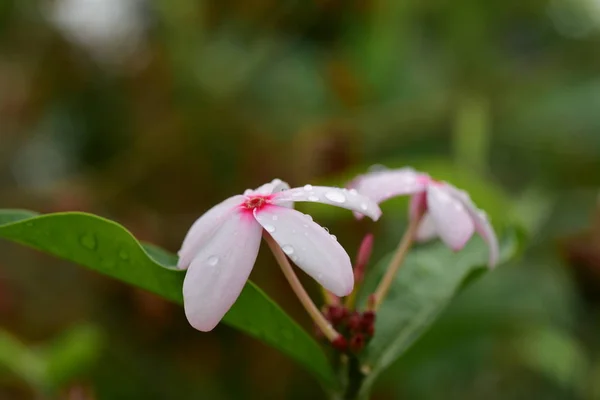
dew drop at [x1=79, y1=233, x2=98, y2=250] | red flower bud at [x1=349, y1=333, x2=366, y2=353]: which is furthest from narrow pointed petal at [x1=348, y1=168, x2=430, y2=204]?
dew drop at [x1=79, y1=233, x2=98, y2=250]

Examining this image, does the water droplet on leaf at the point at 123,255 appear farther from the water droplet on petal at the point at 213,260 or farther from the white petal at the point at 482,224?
the white petal at the point at 482,224

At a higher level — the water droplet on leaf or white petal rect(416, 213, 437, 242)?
the water droplet on leaf

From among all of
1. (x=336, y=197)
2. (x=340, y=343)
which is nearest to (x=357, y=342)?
(x=340, y=343)

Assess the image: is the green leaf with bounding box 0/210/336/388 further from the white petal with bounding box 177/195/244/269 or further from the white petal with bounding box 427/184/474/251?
the white petal with bounding box 427/184/474/251

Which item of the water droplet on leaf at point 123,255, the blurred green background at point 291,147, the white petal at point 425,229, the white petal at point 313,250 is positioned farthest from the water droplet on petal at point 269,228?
the blurred green background at point 291,147

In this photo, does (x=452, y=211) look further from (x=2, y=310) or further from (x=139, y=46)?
(x=139, y=46)

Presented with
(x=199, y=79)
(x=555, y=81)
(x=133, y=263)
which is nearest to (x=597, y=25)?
(x=555, y=81)
